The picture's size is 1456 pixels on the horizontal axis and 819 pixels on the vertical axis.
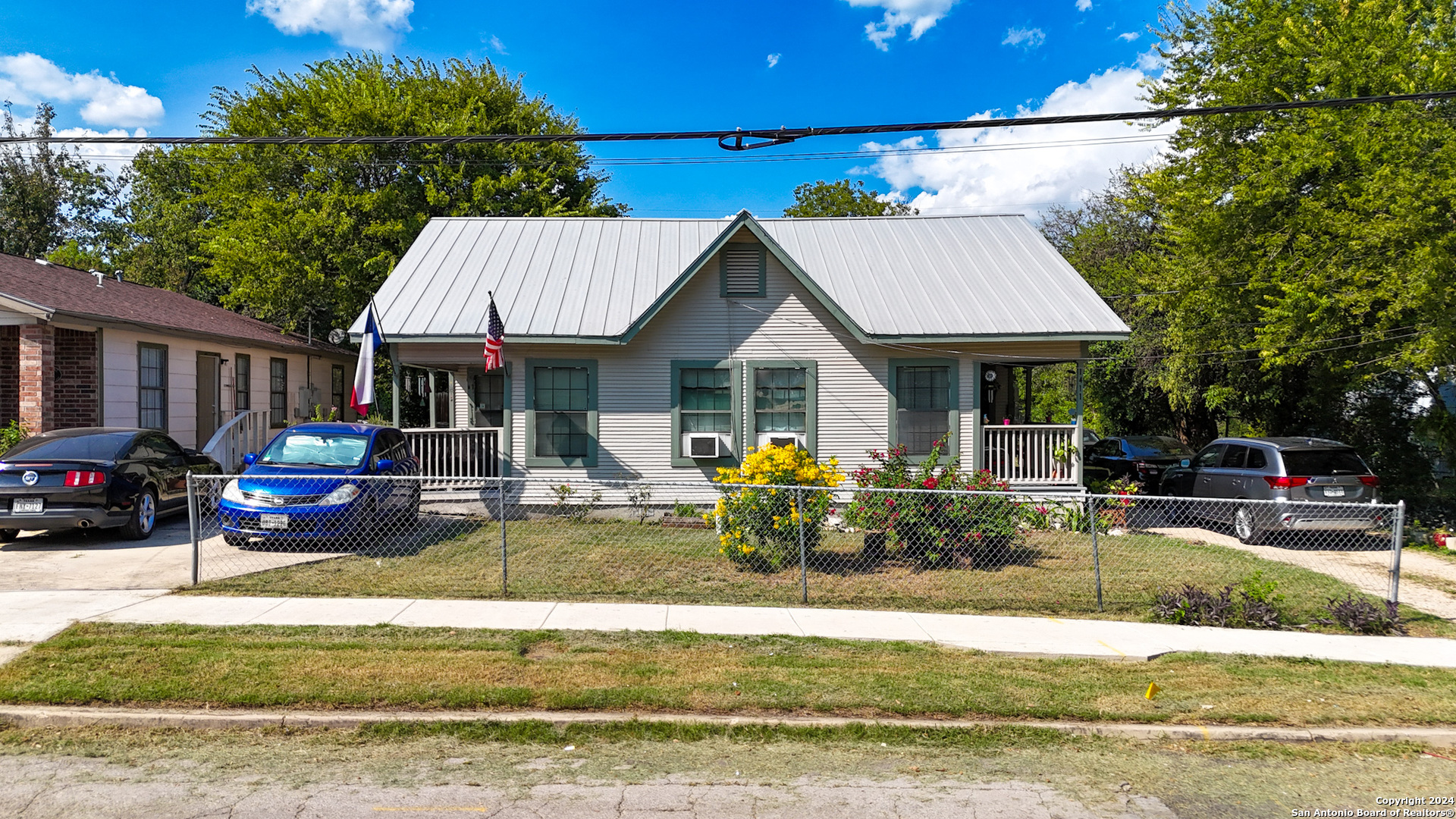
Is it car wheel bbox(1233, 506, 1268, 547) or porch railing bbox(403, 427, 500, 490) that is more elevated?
porch railing bbox(403, 427, 500, 490)

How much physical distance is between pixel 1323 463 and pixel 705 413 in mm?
9913

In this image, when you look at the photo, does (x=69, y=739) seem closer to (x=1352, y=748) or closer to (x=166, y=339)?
(x=1352, y=748)

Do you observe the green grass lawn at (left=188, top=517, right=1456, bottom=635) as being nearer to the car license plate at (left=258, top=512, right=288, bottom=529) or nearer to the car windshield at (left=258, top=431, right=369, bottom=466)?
the car license plate at (left=258, top=512, right=288, bottom=529)

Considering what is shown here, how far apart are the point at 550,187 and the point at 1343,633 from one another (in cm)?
2705

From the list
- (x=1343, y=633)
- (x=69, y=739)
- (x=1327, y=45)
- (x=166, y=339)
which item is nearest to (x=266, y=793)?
(x=69, y=739)

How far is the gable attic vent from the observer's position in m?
14.8

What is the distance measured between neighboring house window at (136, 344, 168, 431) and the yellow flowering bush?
12903mm

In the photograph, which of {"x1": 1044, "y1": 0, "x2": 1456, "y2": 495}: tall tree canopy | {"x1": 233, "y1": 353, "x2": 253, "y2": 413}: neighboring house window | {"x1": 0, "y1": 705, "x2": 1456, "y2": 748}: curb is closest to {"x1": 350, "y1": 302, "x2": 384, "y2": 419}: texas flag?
{"x1": 0, "y1": 705, "x2": 1456, "y2": 748}: curb

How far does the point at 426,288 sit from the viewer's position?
15.8m

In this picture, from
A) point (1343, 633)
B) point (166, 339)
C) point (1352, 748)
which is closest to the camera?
point (1352, 748)

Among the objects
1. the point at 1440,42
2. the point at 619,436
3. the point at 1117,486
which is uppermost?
the point at 1440,42

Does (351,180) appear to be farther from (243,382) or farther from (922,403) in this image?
(922,403)

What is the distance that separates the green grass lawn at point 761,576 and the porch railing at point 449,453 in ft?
7.32

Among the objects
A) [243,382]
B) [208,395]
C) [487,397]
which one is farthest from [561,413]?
[243,382]
